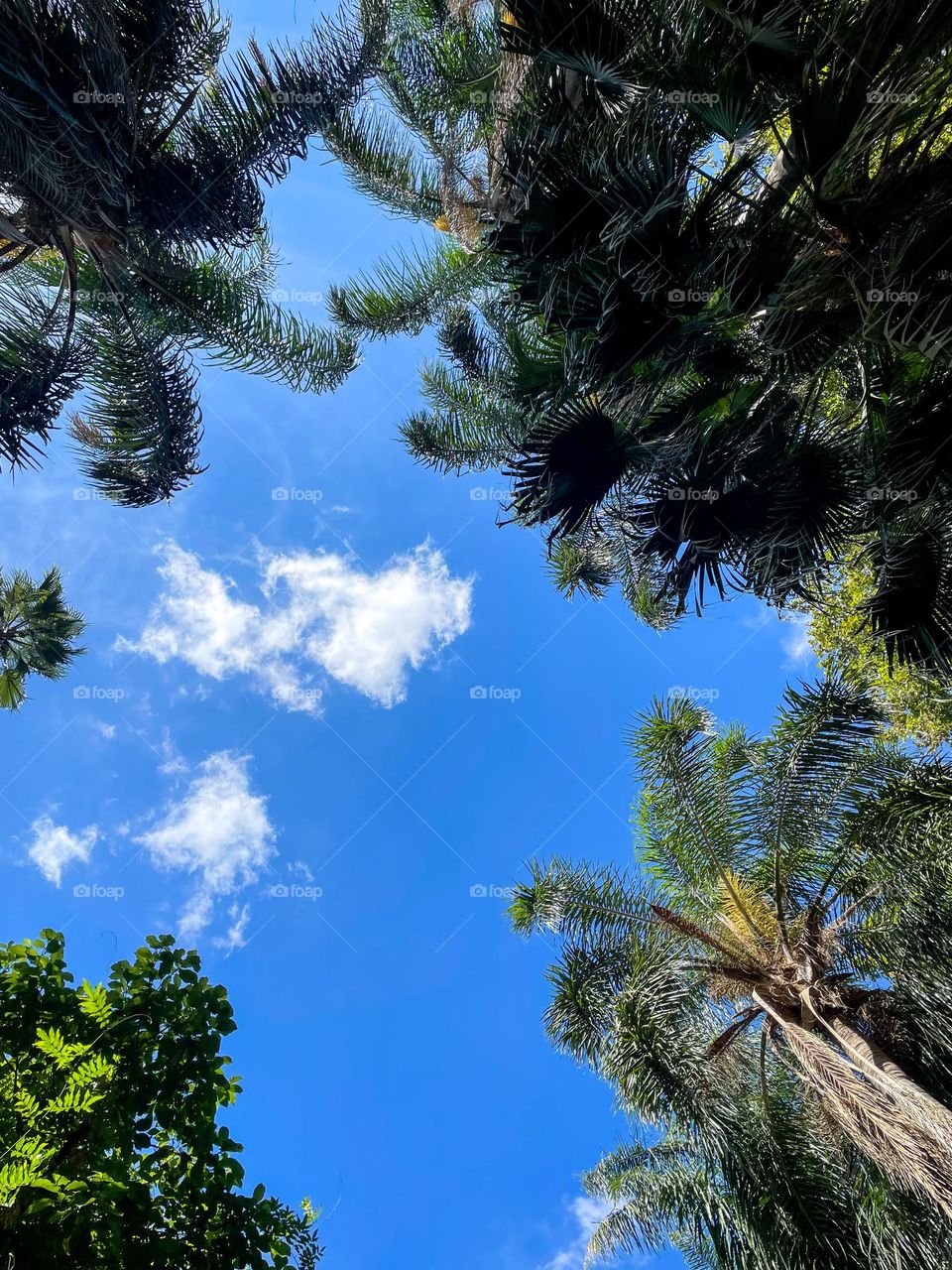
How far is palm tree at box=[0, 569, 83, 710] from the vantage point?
881 cm

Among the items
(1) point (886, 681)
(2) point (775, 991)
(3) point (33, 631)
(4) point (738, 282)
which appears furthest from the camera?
(3) point (33, 631)

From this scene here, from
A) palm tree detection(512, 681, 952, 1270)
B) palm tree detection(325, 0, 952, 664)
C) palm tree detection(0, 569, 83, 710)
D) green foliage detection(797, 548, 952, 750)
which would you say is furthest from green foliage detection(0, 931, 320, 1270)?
palm tree detection(0, 569, 83, 710)

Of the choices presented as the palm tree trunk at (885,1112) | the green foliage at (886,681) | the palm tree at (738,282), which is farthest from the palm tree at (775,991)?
the palm tree at (738,282)

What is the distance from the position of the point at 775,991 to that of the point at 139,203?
28.3 feet

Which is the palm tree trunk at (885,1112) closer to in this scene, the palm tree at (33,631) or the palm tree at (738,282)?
the palm tree at (738,282)

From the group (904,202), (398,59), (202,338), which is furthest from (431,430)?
(904,202)

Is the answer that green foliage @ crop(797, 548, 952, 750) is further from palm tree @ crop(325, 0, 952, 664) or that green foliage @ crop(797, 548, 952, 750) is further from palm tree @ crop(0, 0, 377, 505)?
palm tree @ crop(0, 0, 377, 505)

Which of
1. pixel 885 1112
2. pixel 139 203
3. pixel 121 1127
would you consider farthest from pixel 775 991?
pixel 139 203

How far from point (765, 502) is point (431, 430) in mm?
5284

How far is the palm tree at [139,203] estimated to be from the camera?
11.4 ft

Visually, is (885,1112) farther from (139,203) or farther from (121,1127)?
(139,203)

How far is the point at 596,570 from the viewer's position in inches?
323

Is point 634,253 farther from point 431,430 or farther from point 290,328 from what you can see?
point 431,430

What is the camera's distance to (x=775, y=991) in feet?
18.5
